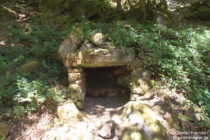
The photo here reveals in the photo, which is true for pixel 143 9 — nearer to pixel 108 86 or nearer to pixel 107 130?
pixel 108 86

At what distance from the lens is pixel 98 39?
4.49m

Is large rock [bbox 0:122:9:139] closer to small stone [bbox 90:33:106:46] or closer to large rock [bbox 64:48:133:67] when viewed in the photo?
large rock [bbox 64:48:133:67]

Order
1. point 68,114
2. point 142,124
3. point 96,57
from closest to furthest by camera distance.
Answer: point 142,124
point 68,114
point 96,57

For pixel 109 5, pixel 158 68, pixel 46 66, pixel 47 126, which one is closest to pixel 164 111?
pixel 158 68

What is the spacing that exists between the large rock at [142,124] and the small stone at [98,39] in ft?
6.18

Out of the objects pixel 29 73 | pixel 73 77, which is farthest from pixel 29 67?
pixel 73 77

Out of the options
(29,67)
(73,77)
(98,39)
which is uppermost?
(98,39)

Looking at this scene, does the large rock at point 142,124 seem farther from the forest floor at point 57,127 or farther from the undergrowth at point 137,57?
the undergrowth at point 137,57

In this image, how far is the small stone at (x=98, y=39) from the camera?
447cm

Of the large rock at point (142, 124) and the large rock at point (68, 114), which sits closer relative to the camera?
the large rock at point (142, 124)

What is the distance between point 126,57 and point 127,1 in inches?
203

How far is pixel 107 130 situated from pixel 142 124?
764 mm

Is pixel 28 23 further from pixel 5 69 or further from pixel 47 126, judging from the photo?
pixel 47 126

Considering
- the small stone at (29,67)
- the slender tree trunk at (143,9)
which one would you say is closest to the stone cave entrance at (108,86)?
the small stone at (29,67)
